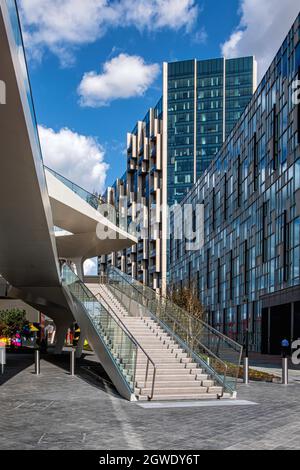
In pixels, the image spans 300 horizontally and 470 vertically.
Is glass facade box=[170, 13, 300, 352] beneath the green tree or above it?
above

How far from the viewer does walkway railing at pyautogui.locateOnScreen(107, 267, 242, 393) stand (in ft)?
55.0

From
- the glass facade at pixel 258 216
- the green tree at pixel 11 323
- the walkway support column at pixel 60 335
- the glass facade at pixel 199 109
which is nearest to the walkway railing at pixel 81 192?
the walkway support column at pixel 60 335

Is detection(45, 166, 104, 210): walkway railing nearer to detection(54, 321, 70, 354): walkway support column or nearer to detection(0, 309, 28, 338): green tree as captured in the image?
detection(54, 321, 70, 354): walkway support column

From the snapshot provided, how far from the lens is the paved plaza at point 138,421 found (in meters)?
9.62

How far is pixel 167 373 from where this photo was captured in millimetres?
16984

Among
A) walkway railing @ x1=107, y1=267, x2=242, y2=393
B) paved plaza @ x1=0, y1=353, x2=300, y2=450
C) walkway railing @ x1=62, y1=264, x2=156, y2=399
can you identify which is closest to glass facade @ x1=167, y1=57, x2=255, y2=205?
walkway railing @ x1=107, y1=267, x2=242, y2=393

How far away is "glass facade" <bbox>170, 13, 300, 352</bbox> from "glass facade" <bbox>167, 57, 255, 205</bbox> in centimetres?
3459

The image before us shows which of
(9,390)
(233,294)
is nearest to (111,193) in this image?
(233,294)

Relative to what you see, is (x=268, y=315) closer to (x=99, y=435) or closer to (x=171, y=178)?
(x=99, y=435)

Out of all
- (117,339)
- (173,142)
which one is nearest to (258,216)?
(117,339)

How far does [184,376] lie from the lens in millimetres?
16812

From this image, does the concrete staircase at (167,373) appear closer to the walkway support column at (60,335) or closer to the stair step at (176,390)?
the stair step at (176,390)

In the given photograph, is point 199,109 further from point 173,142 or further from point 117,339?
point 117,339

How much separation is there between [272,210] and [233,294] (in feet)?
50.7
